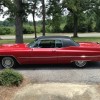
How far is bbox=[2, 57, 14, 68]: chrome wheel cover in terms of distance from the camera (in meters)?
10.3

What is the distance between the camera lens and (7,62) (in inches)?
408

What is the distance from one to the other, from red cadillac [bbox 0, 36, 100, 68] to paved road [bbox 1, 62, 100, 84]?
29 centimetres

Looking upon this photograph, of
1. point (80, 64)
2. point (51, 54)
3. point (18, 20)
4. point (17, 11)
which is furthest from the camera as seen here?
point (18, 20)

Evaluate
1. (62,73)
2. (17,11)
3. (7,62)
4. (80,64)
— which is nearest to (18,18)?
(17,11)

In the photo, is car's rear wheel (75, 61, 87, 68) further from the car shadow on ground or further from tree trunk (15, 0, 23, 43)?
tree trunk (15, 0, 23, 43)

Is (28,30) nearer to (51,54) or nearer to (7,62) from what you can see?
(7,62)

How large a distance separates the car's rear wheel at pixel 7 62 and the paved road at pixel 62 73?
12.9 inches

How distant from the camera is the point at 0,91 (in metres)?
7.27

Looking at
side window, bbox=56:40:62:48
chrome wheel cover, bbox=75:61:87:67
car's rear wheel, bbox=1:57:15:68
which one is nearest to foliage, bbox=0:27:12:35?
car's rear wheel, bbox=1:57:15:68

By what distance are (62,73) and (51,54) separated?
0.97m

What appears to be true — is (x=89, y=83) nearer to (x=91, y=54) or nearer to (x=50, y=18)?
(x=91, y=54)

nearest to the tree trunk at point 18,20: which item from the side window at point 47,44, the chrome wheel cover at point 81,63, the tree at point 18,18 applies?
the tree at point 18,18

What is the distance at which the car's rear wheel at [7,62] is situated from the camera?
10344 mm

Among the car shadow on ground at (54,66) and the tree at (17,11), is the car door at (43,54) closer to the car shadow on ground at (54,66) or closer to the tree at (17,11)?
the car shadow on ground at (54,66)
